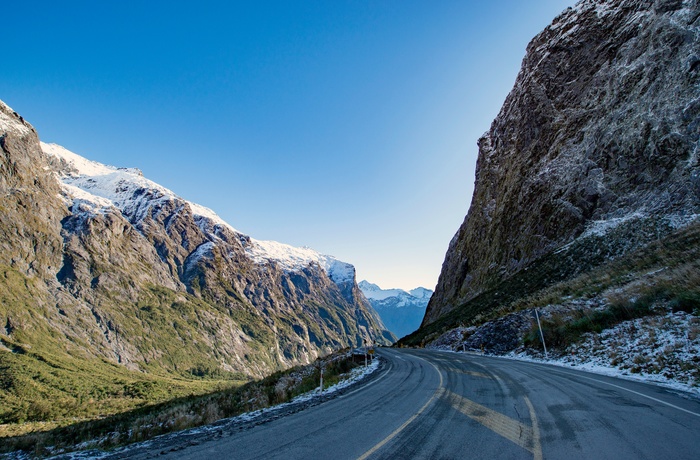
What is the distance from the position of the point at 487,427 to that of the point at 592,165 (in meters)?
48.3

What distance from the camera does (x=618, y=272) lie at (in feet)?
80.2

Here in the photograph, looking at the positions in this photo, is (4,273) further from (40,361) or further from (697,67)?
(697,67)

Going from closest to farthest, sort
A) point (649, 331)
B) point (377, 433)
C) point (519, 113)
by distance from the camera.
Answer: point (377, 433), point (649, 331), point (519, 113)

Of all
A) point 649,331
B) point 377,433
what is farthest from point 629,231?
point 377,433

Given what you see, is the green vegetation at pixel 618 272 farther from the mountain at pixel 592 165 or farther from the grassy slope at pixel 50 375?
the grassy slope at pixel 50 375

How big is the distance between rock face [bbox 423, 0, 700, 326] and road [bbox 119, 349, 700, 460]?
29904mm

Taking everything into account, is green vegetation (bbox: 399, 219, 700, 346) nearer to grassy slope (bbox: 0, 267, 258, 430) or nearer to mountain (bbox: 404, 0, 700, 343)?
mountain (bbox: 404, 0, 700, 343)

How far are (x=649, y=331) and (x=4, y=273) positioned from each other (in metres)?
281

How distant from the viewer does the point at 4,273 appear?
7559 inches

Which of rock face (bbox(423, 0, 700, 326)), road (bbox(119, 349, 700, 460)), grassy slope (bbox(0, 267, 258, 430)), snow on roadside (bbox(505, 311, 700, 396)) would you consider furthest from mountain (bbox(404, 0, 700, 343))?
grassy slope (bbox(0, 267, 258, 430))

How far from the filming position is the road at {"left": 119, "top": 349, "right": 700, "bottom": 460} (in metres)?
5.46

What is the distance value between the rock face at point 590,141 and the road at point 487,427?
29904 mm

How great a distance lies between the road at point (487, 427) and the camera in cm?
546

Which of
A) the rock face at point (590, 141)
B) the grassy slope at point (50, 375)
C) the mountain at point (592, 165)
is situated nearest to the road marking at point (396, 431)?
the mountain at point (592, 165)
